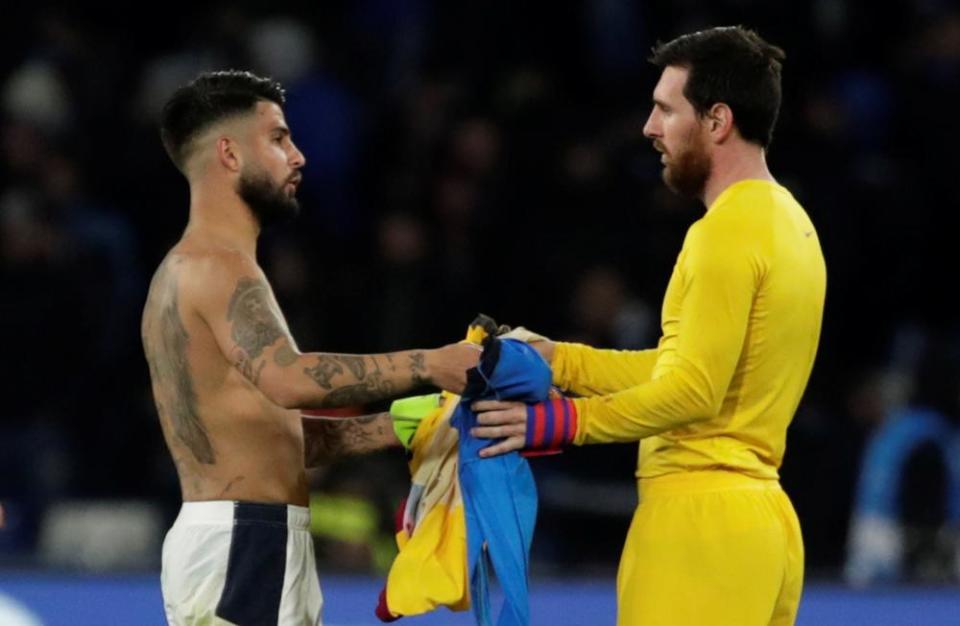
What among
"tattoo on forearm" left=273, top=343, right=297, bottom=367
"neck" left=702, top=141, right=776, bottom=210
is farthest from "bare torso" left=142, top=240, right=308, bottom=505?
"neck" left=702, top=141, right=776, bottom=210

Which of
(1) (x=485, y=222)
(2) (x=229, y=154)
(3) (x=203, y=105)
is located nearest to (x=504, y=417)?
(2) (x=229, y=154)

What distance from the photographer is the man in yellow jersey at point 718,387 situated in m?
4.54

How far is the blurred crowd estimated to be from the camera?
8.28 meters

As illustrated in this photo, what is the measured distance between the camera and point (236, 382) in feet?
15.5

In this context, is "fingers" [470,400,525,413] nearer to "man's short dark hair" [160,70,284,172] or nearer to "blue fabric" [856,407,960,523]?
"man's short dark hair" [160,70,284,172]

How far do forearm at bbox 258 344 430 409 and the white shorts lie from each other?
29cm

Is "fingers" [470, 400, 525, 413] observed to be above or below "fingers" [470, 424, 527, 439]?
above

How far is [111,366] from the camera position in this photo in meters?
9.01

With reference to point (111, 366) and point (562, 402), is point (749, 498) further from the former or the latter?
point (111, 366)

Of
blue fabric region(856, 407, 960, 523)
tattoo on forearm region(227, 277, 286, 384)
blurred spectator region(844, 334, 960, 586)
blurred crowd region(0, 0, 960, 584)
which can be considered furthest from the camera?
blurred crowd region(0, 0, 960, 584)

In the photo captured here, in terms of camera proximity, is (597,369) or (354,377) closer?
(354,377)

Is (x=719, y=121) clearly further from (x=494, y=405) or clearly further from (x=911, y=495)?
(x=911, y=495)

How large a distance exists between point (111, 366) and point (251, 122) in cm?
428

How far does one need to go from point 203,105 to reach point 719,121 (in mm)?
1213
